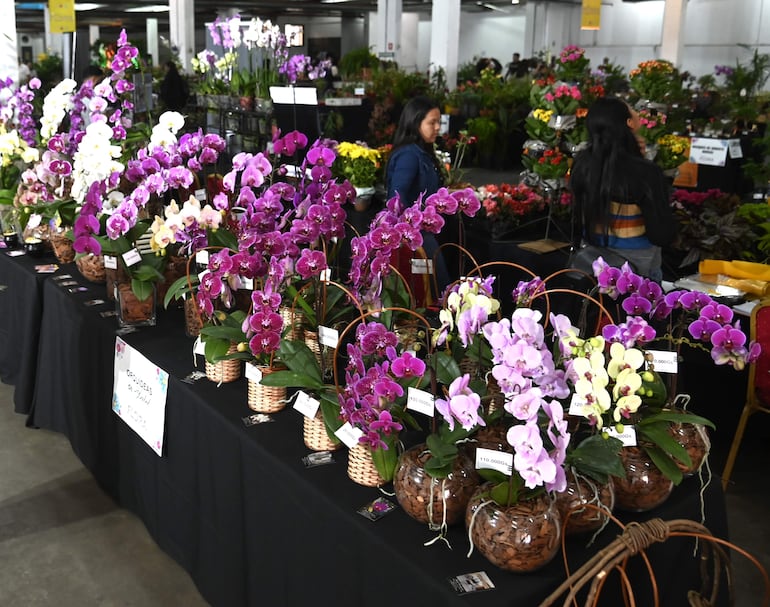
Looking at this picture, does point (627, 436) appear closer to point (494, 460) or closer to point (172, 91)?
point (494, 460)

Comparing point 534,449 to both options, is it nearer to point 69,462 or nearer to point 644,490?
point 644,490

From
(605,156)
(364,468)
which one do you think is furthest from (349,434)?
(605,156)

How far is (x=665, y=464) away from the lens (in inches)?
62.6

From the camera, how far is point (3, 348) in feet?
11.9

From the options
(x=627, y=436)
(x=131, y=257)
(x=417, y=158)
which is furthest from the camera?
(x=417, y=158)

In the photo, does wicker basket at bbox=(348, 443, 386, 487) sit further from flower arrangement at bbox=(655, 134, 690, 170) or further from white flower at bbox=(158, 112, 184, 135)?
flower arrangement at bbox=(655, 134, 690, 170)

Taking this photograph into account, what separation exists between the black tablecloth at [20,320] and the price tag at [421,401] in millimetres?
2122

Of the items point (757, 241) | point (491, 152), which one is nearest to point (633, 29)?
point (491, 152)

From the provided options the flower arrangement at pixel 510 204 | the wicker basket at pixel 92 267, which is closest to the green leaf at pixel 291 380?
the wicker basket at pixel 92 267

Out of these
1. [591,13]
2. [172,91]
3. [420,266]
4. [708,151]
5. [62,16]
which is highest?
[591,13]

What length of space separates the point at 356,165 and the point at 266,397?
2.72 m

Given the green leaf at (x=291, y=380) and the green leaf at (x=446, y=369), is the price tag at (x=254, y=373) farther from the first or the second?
the green leaf at (x=446, y=369)

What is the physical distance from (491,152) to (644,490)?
29.3 ft

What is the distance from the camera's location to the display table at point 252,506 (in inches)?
59.4
